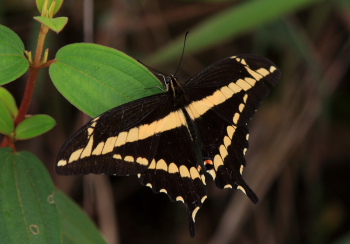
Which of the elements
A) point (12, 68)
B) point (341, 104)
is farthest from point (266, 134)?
point (12, 68)

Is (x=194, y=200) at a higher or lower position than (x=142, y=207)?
higher

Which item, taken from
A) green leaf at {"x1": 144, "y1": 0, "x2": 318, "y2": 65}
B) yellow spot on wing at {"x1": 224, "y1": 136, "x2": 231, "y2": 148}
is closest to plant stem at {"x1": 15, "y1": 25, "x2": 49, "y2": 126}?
yellow spot on wing at {"x1": 224, "y1": 136, "x2": 231, "y2": 148}

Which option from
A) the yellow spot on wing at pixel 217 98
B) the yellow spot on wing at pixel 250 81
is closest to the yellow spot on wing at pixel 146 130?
the yellow spot on wing at pixel 217 98

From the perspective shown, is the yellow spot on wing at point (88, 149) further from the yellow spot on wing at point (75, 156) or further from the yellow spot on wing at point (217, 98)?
the yellow spot on wing at point (217, 98)

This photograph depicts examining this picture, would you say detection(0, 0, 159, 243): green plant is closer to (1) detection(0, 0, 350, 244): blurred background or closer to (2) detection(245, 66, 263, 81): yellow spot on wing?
(2) detection(245, 66, 263, 81): yellow spot on wing

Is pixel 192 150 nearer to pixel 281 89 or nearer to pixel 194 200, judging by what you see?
pixel 194 200

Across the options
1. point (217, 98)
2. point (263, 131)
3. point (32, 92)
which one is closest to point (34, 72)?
point (32, 92)
